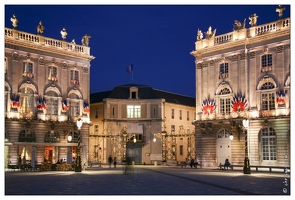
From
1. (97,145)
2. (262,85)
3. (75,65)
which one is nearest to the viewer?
(262,85)

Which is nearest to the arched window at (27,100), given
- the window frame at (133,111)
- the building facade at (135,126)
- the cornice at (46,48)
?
the cornice at (46,48)

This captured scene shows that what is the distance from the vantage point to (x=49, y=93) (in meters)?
51.6

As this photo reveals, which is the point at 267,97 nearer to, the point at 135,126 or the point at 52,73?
the point at 52,73

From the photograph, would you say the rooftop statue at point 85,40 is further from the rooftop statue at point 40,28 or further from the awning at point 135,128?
the awning at point 135,128

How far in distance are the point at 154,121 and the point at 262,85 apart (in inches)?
936

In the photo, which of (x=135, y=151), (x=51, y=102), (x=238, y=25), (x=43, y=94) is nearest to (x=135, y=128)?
(x=135, y=151)

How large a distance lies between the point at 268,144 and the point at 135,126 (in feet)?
→ 83.9

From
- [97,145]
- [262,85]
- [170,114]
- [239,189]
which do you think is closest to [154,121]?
[170,114]

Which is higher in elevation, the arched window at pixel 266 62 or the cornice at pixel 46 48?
the cornice at pixel 46 48

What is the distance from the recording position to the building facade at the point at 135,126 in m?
64.3

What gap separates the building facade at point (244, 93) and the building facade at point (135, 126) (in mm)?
14059

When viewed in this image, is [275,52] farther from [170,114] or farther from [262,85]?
[170,114]

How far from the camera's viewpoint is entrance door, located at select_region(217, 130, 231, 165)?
48500mm

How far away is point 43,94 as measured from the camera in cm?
5066
